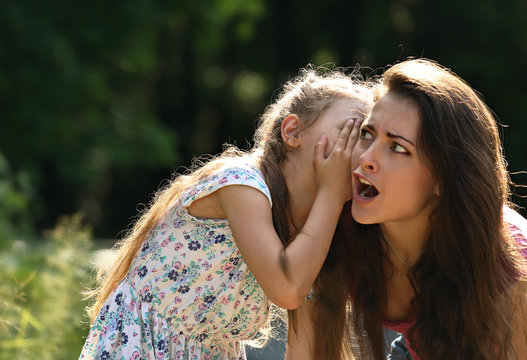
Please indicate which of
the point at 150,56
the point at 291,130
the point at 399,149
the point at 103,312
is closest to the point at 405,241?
the point at 399,149

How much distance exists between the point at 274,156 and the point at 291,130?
0.40ft

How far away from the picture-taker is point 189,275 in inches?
109

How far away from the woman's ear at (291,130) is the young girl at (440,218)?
28 centimetres

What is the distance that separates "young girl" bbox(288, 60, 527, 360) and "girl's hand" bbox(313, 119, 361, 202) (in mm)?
61

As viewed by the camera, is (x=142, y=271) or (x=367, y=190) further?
(x=142, y=271)

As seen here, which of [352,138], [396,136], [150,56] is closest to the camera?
[396,136]

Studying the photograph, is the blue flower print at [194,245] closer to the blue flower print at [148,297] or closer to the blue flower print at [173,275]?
the blue flower print at [173,275]

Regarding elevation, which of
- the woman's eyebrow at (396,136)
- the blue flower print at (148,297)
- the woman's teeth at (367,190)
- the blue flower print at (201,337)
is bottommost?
the blue flower print at (201,337)

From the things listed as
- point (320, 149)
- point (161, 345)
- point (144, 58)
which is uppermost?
point (144, 58)

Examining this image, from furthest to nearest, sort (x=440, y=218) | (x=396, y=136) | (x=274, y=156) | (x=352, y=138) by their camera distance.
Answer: (x=274, y=156)
(x=352, y=138)
(x=440, y=218)
(x=396, y=136)

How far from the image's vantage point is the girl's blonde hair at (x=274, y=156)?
2809 millimetres

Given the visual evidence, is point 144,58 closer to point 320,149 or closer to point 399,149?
point 320,149

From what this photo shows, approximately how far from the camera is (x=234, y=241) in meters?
2.76

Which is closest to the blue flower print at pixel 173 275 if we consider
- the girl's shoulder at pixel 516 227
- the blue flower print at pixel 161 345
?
the blue flower print at pixel 161 345
